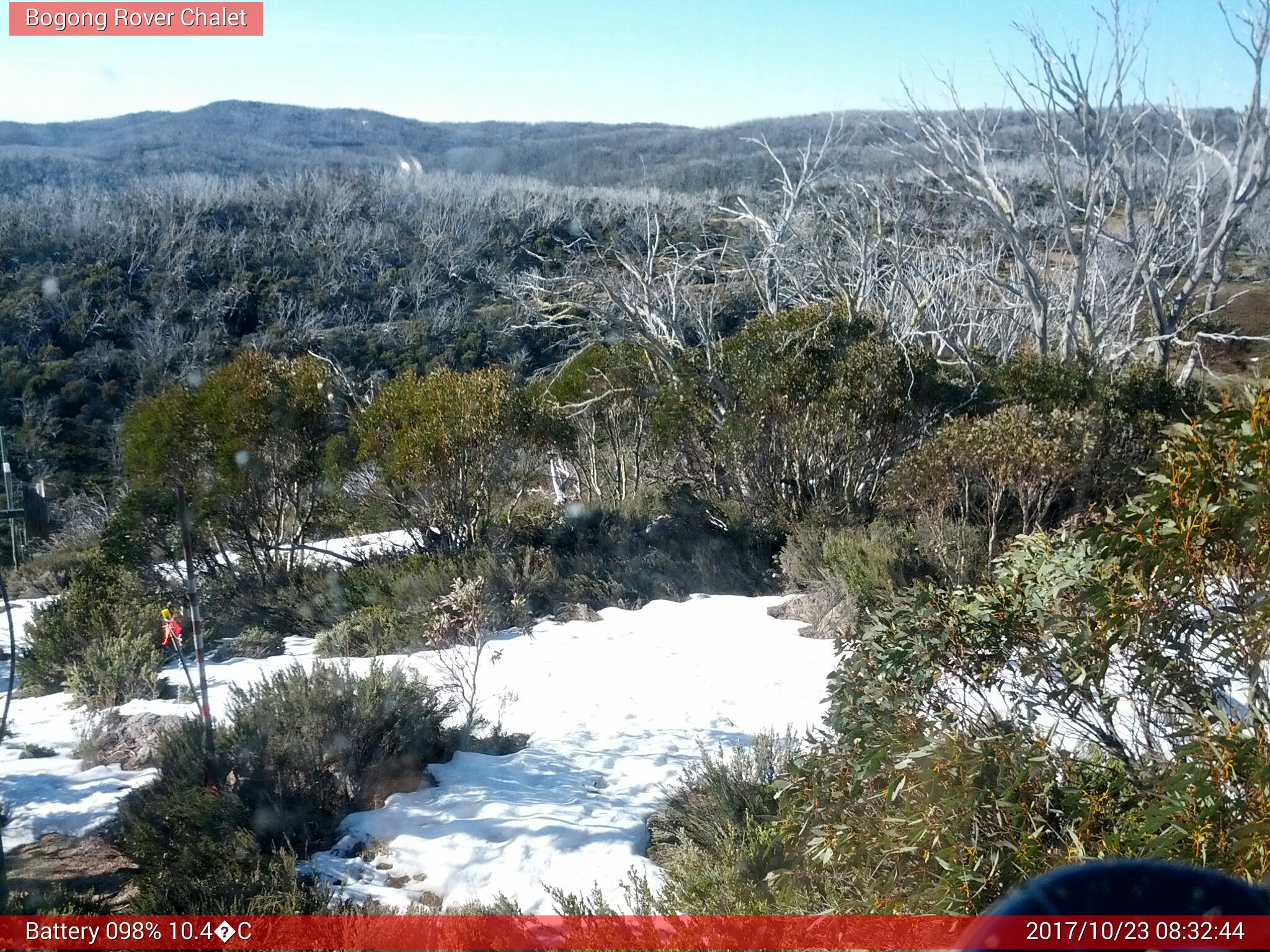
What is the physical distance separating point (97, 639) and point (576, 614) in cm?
365

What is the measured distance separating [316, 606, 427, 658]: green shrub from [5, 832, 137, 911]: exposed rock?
115 inches

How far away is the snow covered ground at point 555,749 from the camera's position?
12.6ft

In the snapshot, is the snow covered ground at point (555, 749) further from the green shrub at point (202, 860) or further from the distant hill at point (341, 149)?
the distant hill at point (341, 149)

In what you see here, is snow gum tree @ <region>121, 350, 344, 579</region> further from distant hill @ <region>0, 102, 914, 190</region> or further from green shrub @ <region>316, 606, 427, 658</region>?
distant hill @ <region>0, 102, 914, 190</region>

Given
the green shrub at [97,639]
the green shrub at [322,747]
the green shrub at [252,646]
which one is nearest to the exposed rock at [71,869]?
the green shrub at [322,747]

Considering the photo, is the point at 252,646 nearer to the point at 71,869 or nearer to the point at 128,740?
the point at 128,740

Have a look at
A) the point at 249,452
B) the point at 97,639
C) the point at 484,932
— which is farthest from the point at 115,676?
the point at 484,932

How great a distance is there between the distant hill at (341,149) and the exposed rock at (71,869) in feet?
93.8

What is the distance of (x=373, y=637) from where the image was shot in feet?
24.0

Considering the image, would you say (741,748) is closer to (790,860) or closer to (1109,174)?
(790,860)

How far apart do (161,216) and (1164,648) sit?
1333 inches

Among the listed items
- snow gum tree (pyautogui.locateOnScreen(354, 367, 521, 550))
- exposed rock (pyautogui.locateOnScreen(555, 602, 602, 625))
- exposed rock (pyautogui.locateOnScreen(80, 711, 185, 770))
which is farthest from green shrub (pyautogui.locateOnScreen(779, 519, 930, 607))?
exposed rock (pyautogui.locateOnScreen(80, 711, 185, 770))

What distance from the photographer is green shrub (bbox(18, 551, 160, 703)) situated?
6207mm

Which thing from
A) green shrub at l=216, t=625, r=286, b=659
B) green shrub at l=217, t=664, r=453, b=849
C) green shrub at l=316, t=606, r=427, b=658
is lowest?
green shrub at l=216, t=625, r=286, b=659
